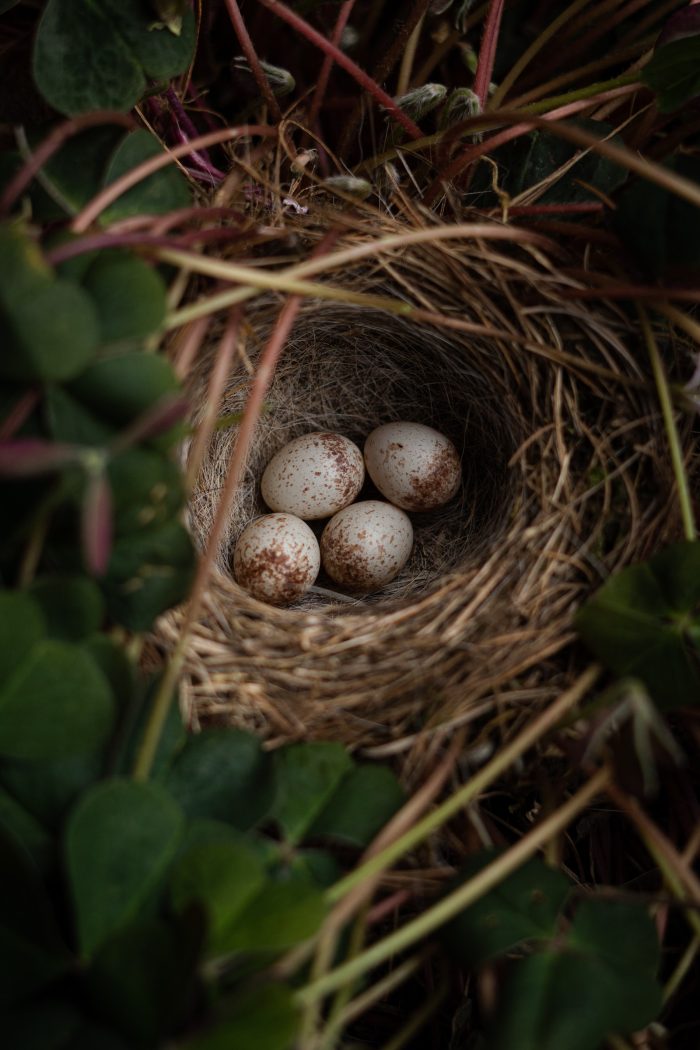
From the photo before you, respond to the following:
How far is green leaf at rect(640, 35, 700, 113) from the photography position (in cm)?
73

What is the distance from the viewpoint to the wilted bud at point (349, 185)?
0.85 m

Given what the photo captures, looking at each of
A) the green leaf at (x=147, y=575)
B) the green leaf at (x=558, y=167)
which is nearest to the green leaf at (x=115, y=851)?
the green leaf at (x=147, y=575)

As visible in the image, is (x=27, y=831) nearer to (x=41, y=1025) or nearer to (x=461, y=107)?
(x=41, y=1025)

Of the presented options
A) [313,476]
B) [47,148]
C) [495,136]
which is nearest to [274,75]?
[495,136]

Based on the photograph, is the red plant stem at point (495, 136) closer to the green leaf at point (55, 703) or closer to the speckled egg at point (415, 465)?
the speckled egg at point (415, 465)

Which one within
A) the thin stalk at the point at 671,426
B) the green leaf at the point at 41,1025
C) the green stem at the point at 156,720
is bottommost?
the green leaf at the point at 41,1025

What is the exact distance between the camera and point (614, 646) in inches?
28.3

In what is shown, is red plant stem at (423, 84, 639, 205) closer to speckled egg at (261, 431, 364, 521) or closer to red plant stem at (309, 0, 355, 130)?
red plant stem at (309, 0, 355, 130)

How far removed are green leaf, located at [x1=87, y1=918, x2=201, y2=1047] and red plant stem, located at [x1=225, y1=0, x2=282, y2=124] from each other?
31.7 inches

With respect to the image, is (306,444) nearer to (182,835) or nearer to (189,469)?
(189,469)

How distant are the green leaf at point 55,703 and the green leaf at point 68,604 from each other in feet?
0.09

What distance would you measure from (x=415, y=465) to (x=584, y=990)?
67 cm

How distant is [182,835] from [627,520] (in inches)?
20.5

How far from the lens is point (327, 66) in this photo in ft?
2.79
